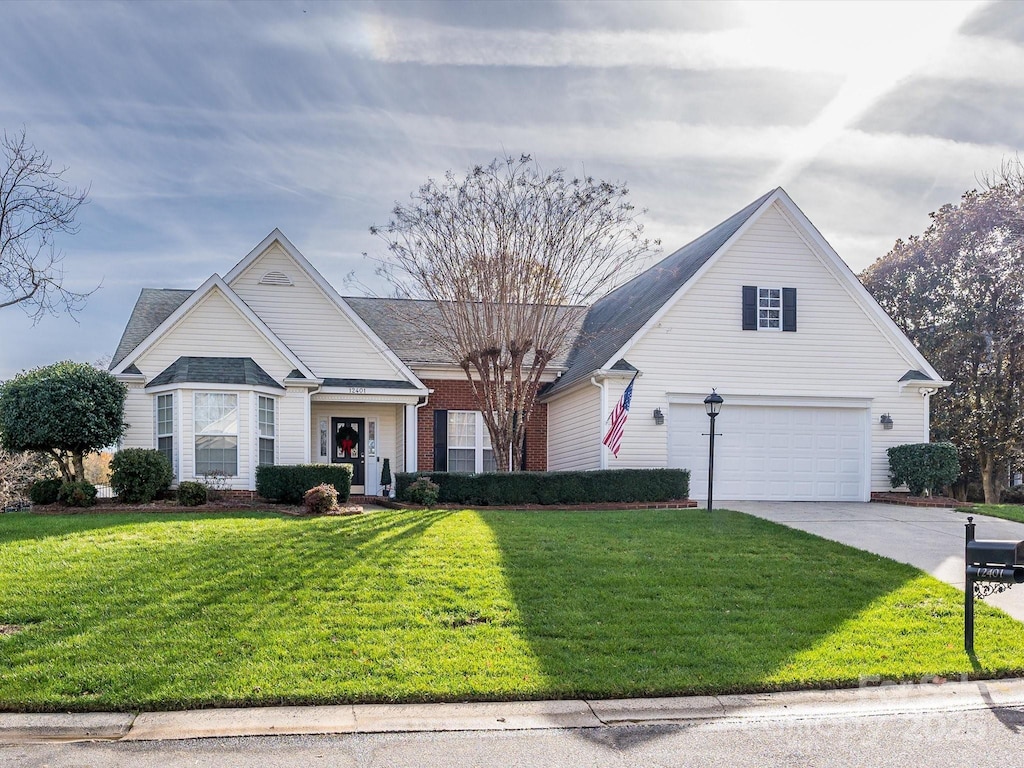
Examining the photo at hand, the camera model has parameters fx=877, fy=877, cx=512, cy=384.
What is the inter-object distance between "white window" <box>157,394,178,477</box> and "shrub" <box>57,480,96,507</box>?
6.09 feet

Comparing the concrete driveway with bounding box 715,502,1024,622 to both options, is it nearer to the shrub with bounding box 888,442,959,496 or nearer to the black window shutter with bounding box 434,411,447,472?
the shrub with bounding box 888,442,959,496

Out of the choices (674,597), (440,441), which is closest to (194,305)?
(440,441)

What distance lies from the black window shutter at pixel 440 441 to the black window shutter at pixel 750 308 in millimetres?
7711

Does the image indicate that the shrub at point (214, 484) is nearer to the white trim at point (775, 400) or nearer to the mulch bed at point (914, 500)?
the white trim at point (775, 400)

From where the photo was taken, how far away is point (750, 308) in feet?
62.8

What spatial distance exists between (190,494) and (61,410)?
2.92 metres

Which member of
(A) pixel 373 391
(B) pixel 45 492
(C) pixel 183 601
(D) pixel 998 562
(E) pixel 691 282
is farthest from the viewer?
Answer: (A) pixel 373 391

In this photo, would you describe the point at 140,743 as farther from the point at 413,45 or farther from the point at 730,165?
the point at 730,165

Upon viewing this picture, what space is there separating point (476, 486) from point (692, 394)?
5.25m

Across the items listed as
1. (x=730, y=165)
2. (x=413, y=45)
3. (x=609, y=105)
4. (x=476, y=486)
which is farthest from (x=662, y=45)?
(x=476, y=486)

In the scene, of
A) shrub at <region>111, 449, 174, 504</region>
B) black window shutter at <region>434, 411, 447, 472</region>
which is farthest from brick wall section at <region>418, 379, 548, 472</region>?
shrub at <region>111, 449, 174, 504</region>

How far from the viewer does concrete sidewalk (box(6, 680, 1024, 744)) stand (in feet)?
19.9

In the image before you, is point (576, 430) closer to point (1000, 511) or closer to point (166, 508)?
point (1000, 511)

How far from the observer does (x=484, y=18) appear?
14227 mm
